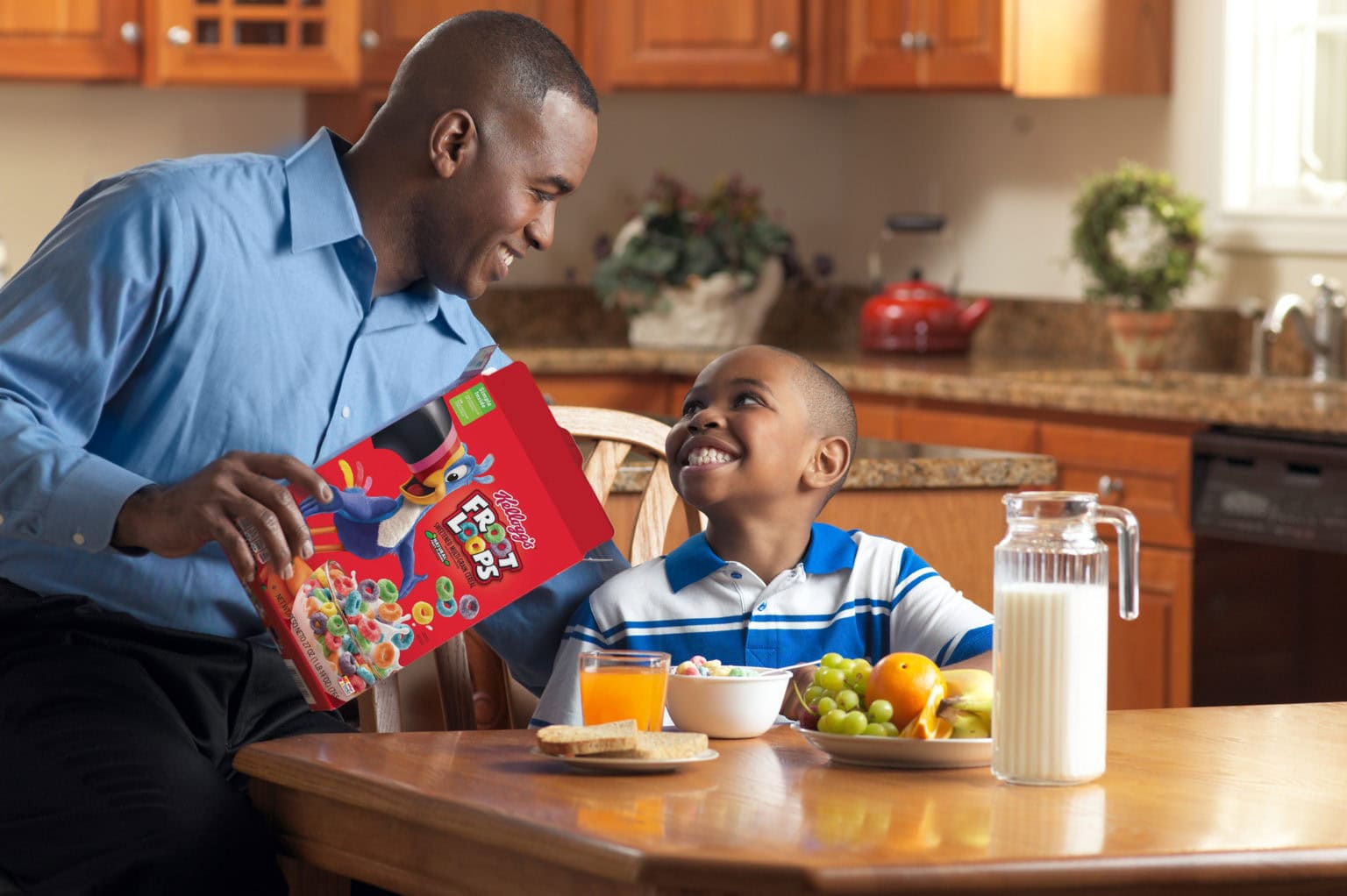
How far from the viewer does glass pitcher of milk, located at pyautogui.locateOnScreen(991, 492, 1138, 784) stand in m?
1.40

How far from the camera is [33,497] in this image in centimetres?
171

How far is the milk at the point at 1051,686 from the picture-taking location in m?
1.40

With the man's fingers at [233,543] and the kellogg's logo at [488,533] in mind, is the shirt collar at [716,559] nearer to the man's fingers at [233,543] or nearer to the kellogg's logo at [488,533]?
the kellogg's logo at [488,533]

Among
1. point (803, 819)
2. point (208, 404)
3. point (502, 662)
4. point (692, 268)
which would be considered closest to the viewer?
point (803, 819)

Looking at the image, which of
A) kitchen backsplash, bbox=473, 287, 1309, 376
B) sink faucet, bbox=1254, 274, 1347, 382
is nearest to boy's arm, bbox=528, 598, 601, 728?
sink faucet, bbox=1254, 274, 1347, 382

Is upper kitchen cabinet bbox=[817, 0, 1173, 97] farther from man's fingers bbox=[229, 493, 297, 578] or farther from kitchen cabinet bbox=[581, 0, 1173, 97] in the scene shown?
man's fingers bbox=[229, 493, 297, 578]

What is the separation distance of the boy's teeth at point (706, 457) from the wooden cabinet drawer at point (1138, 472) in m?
2.08

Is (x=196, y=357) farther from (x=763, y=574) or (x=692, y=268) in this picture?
(x=692, y=268)

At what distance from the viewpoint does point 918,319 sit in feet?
16.7

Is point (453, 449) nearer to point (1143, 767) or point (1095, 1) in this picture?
point (1143, 767)

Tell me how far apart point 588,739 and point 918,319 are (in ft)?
12.4

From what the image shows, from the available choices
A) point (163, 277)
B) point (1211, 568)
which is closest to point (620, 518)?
point (163, 277)

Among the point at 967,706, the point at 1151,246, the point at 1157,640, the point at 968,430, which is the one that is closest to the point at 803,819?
the point at 967,706

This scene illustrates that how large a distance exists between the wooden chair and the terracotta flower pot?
8.51ft
